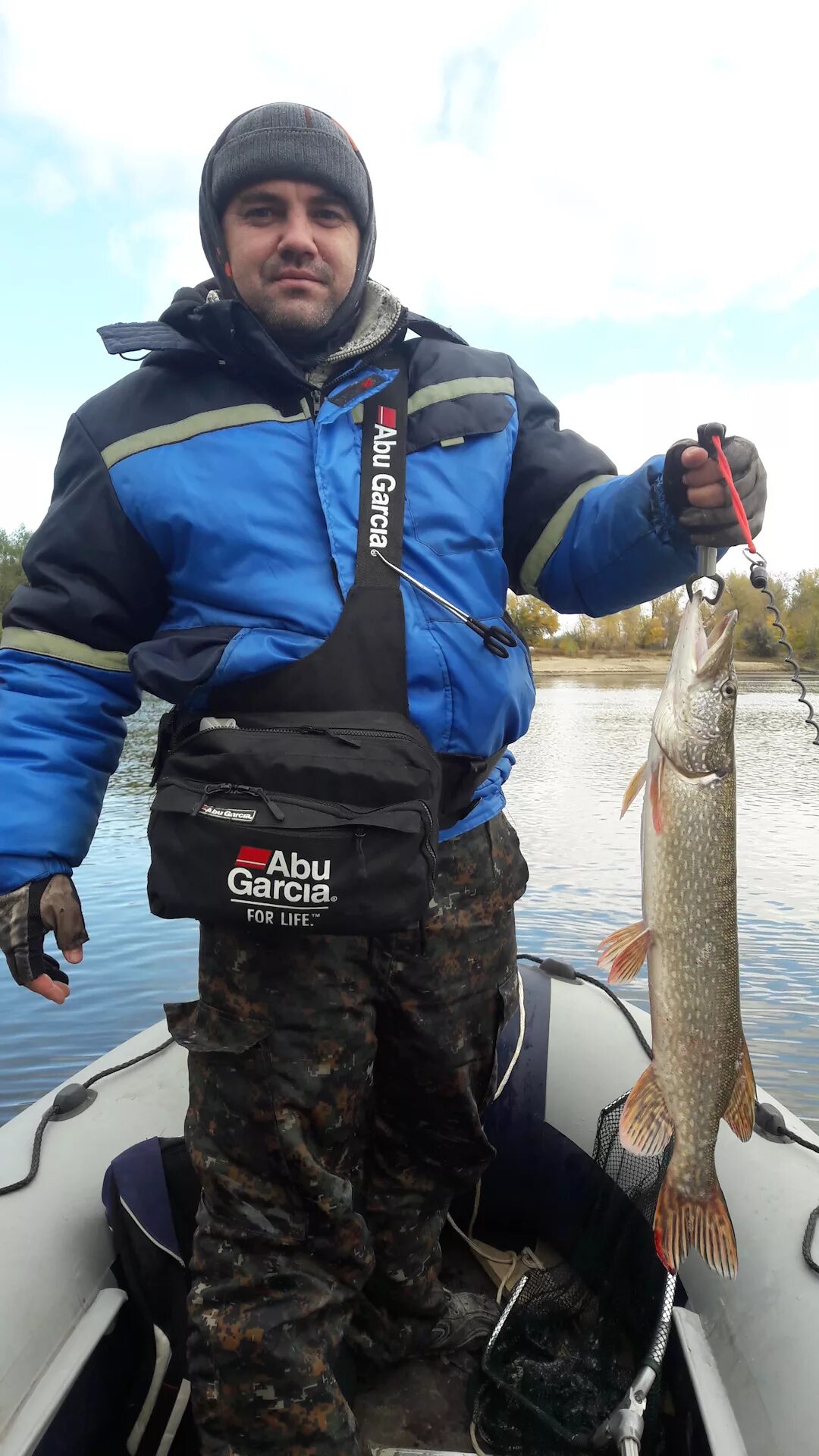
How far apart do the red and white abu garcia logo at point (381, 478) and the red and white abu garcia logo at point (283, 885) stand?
2.30ft

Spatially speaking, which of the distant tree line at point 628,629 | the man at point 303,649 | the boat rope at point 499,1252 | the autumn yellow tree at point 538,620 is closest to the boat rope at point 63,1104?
the man at point 303,649

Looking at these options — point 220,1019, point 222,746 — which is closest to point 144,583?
point 222,746

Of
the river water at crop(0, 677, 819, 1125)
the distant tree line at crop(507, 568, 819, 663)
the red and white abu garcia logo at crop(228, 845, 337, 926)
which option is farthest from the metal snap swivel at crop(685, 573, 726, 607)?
the distant tree line at crop(507, 568, 819, 663)

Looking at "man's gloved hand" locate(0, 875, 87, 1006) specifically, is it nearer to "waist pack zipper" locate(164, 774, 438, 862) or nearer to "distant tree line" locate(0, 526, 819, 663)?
"waist pack zipper" locate(164, 774, 438, 862)

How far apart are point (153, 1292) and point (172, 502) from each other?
1920 mm

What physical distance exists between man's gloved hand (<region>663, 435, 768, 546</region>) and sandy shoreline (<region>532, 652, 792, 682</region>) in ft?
128

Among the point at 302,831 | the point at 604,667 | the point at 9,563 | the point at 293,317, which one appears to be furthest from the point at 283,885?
the point at 9,563

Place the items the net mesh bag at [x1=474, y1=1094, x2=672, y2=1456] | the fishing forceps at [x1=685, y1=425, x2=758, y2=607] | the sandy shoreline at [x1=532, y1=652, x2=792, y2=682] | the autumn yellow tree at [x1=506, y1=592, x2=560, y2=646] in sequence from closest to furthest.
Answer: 1. the fishing forceps at [x1=685, y1=425, x2=758, y2=607]
2. the net mesh bag at [x1=474, y1=1094, x2=672, y2=1456]
3. the sandy shoreline at [x1=532, y1=652, x2=792, y2=682]
4. the autumn yellow tree at [x1=506, y1=592, x2=560, y2=646]

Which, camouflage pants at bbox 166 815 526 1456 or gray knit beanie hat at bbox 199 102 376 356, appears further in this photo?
gray knit beanie hat at bbox 199 102 376 356

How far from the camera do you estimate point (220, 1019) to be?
79.9 inches

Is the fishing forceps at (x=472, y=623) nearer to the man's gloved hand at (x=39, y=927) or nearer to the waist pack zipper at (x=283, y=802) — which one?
the waist pack zipper at (x=283, y=802)

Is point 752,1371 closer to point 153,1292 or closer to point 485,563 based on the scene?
point 153,1292

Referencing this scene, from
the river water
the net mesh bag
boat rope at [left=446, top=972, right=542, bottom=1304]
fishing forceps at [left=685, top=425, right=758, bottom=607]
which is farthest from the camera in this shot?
the river water

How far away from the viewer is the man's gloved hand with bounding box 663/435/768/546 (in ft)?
6.09
